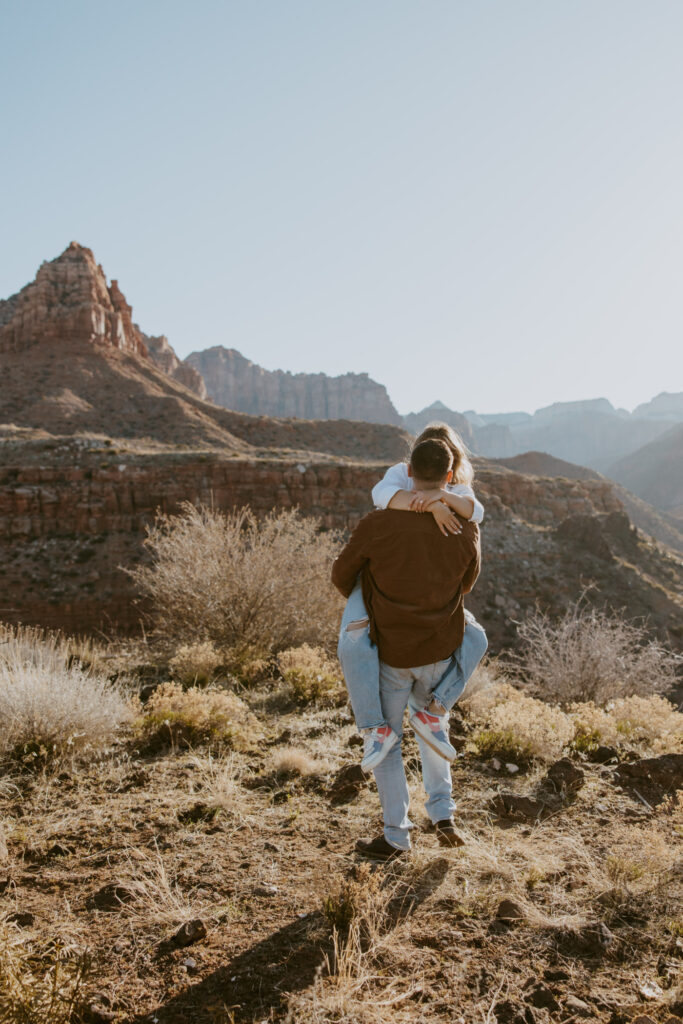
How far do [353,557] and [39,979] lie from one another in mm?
1839

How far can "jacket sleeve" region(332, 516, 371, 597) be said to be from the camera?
8.66 ft

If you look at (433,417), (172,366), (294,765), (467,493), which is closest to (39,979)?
(294,765)

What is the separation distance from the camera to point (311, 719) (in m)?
5.30

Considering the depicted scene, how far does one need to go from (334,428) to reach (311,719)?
2049 inches

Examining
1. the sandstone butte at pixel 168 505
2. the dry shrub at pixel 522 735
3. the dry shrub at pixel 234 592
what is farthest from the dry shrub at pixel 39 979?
the sandstone butte at pixel 168 505

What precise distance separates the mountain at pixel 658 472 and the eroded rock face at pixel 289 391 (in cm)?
5786

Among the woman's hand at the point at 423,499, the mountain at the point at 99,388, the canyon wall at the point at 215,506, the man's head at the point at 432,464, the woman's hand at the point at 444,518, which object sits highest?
the mountain at the point at 99,388

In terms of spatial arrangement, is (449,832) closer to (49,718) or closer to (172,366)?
(49,718)

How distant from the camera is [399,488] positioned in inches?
105

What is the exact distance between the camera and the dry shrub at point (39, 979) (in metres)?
1.65

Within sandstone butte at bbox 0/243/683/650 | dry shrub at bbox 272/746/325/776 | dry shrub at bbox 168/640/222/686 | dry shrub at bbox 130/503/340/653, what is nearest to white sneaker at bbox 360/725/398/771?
dry shrub at bbox 272/746/325/776

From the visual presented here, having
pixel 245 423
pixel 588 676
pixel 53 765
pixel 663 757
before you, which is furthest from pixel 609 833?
pixel 245 423

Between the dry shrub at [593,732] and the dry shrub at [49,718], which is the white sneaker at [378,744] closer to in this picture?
the dry shrub at [49,718]

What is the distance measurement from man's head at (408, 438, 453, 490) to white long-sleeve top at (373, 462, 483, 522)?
0.07 metres
